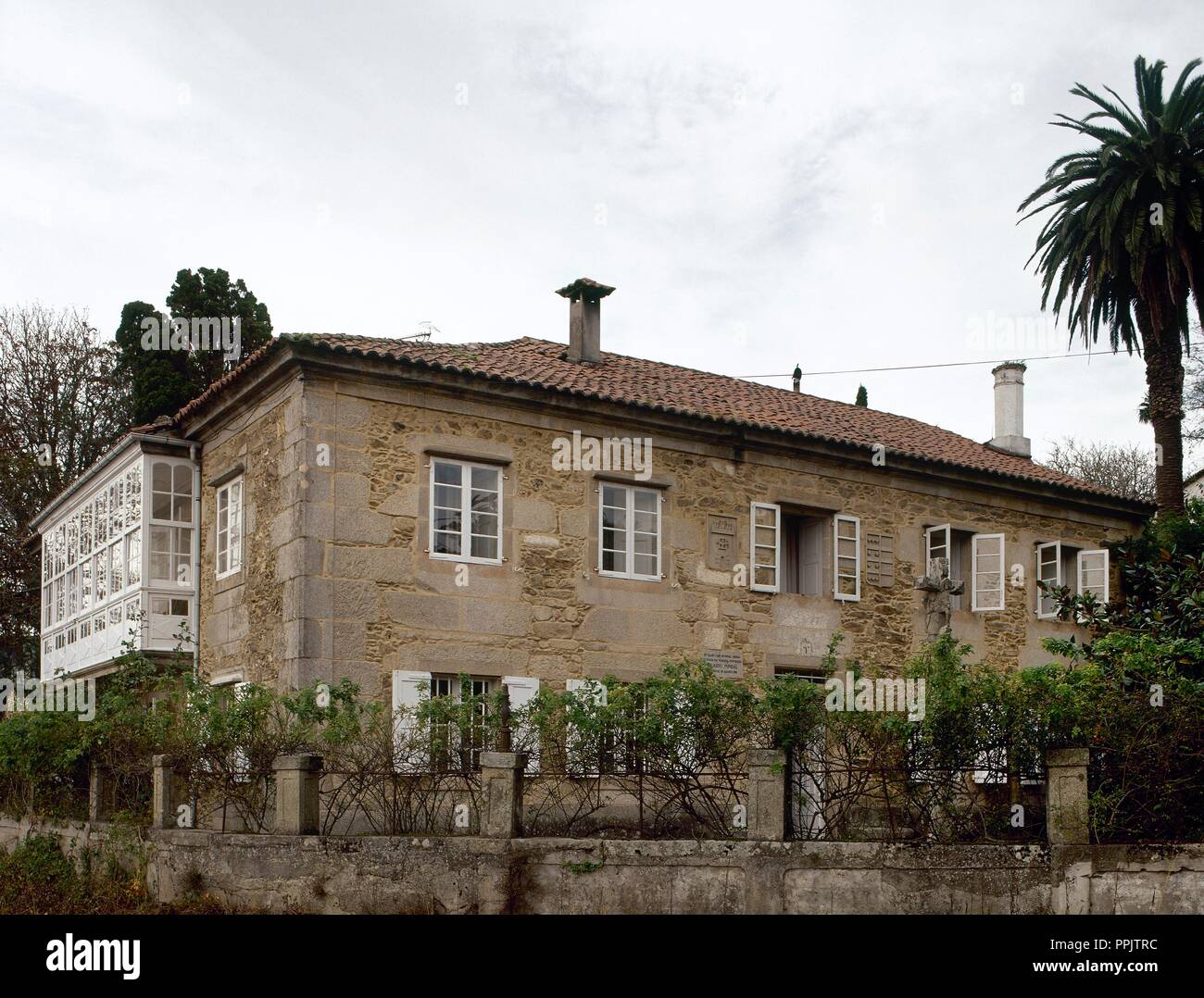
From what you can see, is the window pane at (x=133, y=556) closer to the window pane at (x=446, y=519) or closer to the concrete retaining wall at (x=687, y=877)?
the window pane at (x=446, y=519)

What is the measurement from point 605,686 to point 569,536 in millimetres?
4980

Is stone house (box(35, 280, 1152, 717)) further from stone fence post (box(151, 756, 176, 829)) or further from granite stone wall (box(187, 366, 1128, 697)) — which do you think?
stone fence post (box(151, 756, 176, 829))

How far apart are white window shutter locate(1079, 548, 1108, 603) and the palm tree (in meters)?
2.61

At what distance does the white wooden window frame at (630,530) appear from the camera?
17.0 m

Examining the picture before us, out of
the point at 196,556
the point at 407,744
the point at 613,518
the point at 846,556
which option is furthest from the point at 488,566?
the point at 846,556

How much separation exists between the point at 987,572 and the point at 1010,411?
5464 mm

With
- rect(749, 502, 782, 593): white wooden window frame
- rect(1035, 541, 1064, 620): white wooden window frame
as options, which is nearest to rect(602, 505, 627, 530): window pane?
rect(749, 502, 782, 593): white wooden window frame

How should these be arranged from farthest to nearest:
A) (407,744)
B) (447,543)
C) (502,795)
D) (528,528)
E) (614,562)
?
(614,562)
(528,528)
(447,543)
(407,744)
(502,795)

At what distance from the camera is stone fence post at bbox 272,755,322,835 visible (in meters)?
11.9

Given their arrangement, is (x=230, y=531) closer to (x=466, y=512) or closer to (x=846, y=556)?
(x=466, y=512)

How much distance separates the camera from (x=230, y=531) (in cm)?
1730
